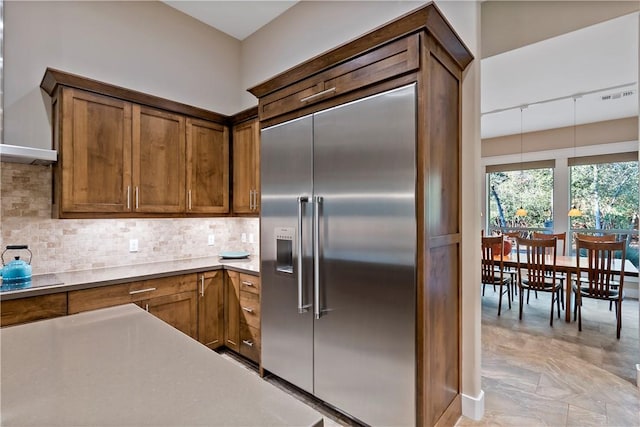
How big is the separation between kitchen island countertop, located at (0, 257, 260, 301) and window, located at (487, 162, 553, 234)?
6.16 metres

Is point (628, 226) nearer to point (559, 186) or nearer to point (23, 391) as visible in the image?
point (559, 186)

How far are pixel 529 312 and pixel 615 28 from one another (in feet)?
11.2

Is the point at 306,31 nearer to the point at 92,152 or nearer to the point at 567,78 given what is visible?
the point at 92,152

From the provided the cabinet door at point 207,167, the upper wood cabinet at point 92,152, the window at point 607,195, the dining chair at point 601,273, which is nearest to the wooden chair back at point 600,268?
the dining chair at point 601,273

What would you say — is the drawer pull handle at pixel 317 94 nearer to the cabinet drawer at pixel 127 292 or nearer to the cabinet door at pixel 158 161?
the cabinet door at pixel 158 161

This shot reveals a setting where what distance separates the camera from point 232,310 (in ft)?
9.89

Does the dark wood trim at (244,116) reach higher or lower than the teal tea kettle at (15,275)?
higher

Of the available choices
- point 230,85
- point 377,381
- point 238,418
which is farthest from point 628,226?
point 238,418

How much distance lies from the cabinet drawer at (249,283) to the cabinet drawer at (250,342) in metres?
0.34

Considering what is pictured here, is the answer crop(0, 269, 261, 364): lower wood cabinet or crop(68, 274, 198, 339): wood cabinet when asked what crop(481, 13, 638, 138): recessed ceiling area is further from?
crop(68, 274, 198, 339): wood cabinet

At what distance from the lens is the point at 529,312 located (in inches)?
175

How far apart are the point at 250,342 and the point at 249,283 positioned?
53 centimetres

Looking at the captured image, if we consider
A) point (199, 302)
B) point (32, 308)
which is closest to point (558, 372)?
point (199, 302)

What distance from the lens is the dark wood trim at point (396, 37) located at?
5.44 feet
